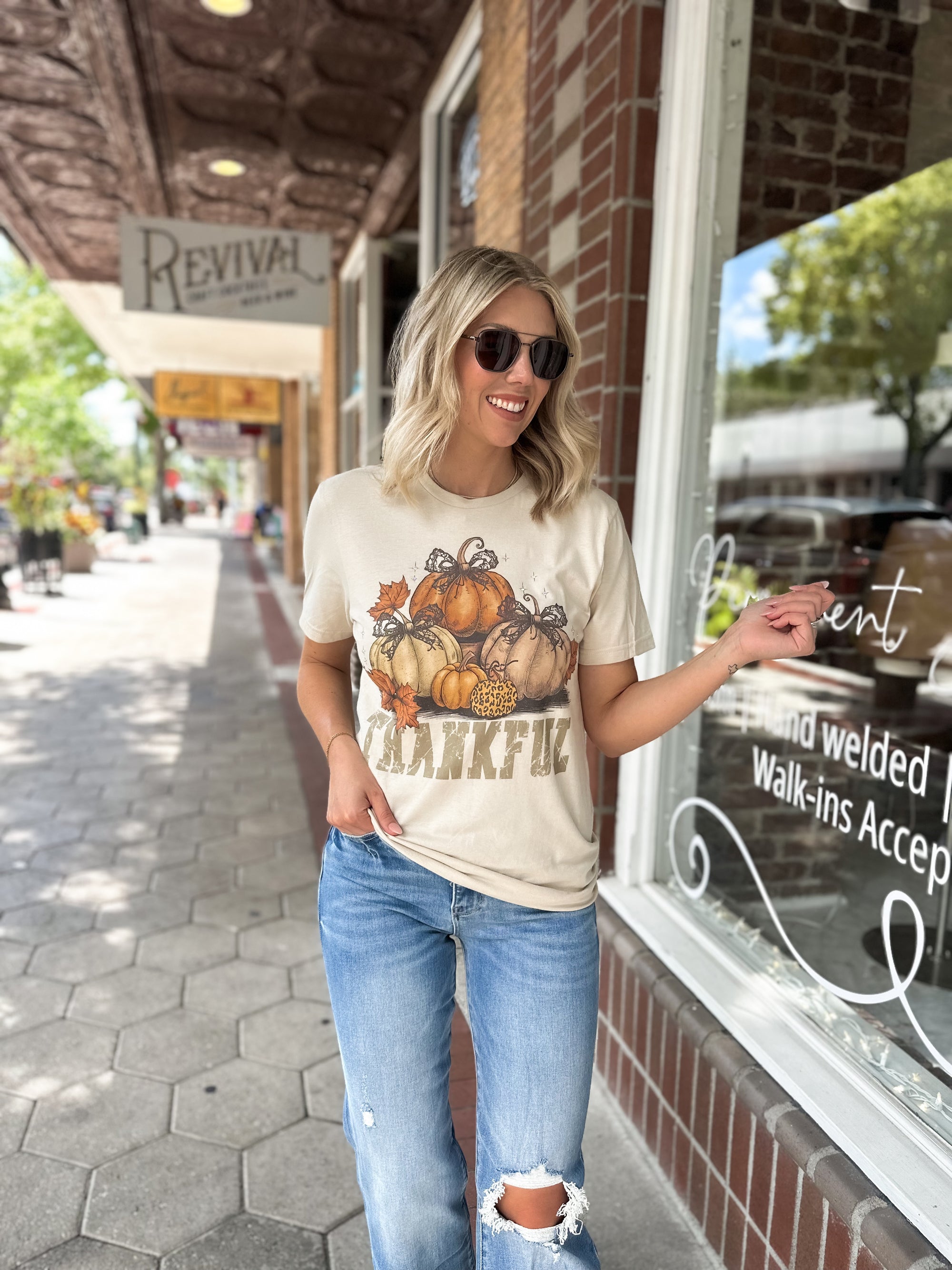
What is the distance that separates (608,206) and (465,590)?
1.62 metres

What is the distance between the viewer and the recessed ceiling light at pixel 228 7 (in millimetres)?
4270

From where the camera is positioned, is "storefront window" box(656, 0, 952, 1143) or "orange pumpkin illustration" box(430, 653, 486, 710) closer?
"orange pumpkin illustration" box(430, 653, 486, 710)

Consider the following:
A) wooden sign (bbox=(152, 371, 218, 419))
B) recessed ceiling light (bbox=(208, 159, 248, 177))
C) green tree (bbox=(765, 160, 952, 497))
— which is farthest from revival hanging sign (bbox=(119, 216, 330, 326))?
wooden sign (bbox=(152, 371, 218, 419))

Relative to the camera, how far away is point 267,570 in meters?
20.2

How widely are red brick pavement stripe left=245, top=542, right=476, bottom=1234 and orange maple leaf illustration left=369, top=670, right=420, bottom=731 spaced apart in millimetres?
677

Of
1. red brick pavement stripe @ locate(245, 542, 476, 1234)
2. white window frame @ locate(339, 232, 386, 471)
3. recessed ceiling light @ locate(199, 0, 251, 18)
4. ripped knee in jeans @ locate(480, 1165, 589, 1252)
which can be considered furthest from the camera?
white window frame @ locate(339, 232, 386, 471)

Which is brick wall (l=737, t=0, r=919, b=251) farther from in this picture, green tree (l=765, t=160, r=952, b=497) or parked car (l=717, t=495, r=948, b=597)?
green tree (l=765, t=160, r=952, b=497)

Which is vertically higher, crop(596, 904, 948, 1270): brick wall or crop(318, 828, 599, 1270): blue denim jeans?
crop(318, 828, 599, 1270): blue denim jeans

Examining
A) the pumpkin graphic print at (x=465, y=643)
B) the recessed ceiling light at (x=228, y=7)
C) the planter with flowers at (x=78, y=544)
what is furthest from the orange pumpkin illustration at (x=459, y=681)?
the planter with flowers at (x=78, y=544)

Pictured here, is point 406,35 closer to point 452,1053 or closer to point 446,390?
point 446,390

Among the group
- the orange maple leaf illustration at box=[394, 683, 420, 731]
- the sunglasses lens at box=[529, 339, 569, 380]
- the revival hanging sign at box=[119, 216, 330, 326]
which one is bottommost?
the orange maple leaf illustration at box=[394, 683, 420, 731]

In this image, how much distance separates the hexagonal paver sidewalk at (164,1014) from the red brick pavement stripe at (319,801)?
12 cm

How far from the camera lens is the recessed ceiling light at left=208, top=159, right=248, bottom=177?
21.2 feet

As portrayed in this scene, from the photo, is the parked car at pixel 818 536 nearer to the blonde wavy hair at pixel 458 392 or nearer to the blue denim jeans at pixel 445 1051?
the blonde wavy hair at pixel 458 392
